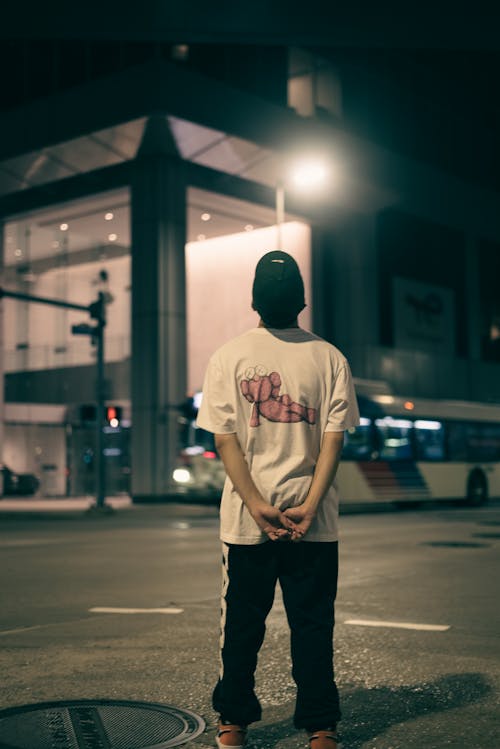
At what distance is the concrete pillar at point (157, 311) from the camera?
31.8m

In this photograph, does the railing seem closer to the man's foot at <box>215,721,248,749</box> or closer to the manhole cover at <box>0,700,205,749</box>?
the manhole cover at <box>0,700,205,749</box>

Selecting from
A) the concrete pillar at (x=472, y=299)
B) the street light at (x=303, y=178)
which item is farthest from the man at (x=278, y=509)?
the concrete pillar at (x=472, y=299)

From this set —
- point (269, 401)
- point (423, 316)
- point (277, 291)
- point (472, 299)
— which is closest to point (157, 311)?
point (423, 316)

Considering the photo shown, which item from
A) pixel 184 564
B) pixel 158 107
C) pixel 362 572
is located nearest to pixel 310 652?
pixel 362 572

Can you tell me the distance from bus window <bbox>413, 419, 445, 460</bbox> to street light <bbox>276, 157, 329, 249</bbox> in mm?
6771

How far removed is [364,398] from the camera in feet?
88.3

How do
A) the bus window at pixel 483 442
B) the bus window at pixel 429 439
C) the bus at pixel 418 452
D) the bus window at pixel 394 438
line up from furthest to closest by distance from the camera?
the bus window at pixel 483 442, the bus window at pixel 429 439, the bus window at pixel 394 438, the bus at pixel 418 452

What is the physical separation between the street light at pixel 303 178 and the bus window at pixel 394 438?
6.43 meters

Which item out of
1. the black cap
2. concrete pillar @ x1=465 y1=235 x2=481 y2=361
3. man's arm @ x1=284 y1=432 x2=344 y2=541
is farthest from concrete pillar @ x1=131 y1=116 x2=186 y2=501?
man's arm @ x1=284 y1=432 x2=344 y2=541

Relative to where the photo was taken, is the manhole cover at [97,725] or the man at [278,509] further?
the manhole cover at [97,725]

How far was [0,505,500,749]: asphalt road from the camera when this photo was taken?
15.2ft

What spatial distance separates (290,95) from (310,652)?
3402 cm

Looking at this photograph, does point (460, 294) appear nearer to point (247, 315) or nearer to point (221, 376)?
point (247, 315)

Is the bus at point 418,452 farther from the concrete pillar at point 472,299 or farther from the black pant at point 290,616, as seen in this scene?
the black pant at point 290,616
